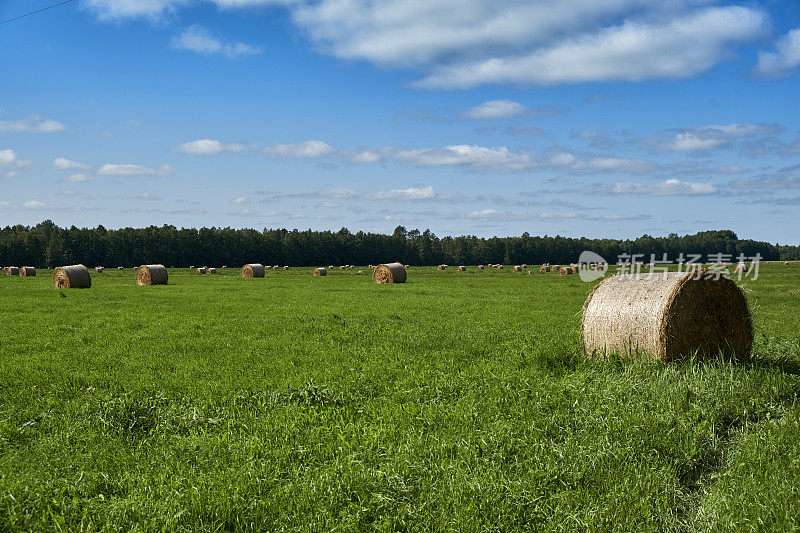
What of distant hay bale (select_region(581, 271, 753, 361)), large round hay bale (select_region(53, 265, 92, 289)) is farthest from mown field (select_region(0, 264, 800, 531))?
large round hay bale (select_region(53, 265, 92, 289))

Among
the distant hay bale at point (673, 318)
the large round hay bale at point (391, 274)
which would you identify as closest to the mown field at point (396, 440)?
the distant hay bale at point (673, 318)

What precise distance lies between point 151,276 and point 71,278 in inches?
262

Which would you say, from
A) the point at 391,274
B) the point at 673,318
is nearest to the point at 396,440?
the point at 673,318

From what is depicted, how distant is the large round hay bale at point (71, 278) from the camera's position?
37.0 m

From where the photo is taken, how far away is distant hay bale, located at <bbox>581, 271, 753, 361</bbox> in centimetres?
1005

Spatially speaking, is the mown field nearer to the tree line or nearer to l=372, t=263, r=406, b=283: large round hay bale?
l=372, t=263, r=406, b=283: large round hay bale

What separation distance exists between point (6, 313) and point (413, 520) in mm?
22202

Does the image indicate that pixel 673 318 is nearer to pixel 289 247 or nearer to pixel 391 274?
pixel 391 274

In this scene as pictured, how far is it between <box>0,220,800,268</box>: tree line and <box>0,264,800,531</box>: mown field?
113732 millimetres

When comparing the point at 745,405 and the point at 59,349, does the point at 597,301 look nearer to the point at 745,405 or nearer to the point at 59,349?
the point at 745,405

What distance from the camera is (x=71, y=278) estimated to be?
3697 centimetres

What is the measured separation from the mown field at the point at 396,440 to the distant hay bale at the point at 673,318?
57 centimetres

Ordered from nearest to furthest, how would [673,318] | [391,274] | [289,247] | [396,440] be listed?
[396,440]
[673,318]
[391,274]
[289,247]

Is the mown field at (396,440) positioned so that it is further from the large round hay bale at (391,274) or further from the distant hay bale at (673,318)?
the large round hay bale at (391,274)
